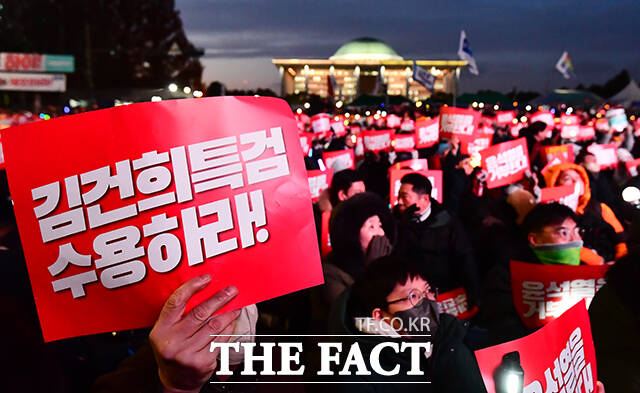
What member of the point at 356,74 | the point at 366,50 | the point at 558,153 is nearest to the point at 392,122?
the point at 558,153

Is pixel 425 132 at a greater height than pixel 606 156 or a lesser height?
lesser

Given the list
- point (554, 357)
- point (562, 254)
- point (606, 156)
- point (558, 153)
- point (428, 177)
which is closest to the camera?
point (554, 357)

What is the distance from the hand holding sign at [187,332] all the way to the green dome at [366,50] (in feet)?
260

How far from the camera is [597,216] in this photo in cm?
439

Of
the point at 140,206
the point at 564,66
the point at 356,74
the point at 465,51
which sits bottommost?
the point at 356,74

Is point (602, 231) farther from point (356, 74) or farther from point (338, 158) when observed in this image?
point (356, 74)

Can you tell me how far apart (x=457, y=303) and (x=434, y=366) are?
5.89 ft

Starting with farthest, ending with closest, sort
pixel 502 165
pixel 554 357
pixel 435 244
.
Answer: pixel 502 165 < pixel 435 244 < pixel 554 357

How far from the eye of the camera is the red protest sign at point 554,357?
1.46m

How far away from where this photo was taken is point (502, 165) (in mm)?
5699

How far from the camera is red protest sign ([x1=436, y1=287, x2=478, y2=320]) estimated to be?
12.0 feet

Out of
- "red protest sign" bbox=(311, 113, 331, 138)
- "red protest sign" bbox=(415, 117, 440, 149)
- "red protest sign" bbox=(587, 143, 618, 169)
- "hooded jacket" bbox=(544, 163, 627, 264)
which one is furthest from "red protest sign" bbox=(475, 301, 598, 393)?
"red protest sign" bbox=(311, 113, 331, 138)

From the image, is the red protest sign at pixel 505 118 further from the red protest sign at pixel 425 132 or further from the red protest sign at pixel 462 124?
the red protest sign at pixel 462 124

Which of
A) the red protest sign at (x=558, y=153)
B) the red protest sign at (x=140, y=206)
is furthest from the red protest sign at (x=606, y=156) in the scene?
the red protest sign at (x=140, y=206)
